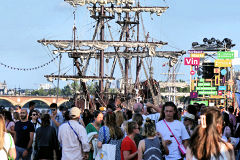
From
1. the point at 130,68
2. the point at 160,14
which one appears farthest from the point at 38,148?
the point at 130,68

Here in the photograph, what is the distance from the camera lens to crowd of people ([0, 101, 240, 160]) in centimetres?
628

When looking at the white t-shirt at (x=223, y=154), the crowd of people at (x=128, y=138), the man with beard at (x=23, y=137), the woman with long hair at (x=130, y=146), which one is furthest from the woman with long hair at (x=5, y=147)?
the man with beard at (x=23, y=137)

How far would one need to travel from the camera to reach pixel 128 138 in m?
10.2

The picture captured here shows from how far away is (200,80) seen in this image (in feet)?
254

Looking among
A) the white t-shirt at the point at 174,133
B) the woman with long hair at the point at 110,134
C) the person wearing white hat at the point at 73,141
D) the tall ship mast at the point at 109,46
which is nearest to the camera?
the white t-shirt at the point at 174,133

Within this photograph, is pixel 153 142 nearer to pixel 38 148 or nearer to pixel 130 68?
pixel 38 148

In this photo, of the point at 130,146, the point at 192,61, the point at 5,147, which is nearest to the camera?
the point at 5,147

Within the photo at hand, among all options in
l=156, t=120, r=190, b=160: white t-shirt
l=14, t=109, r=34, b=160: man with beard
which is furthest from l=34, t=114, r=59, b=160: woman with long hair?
l=156, t=120, r=190, b=160: white t-shirt

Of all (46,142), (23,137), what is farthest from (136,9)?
(46,142)

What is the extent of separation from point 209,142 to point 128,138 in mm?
4028

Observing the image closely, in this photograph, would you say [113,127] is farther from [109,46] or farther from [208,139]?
[109,46]

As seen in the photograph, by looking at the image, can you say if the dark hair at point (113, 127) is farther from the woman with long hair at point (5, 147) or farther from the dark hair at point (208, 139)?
the dark hair at point (208, 139)

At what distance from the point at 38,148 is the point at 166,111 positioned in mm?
3599

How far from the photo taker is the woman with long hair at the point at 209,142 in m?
6.22
